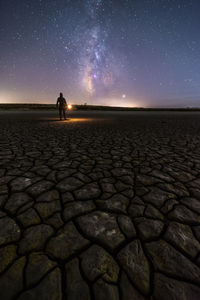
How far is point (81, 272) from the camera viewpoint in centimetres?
99

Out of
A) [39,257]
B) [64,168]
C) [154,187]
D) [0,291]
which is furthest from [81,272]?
[64,168]

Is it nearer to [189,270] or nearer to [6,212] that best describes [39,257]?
[6,212]

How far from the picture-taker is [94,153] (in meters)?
3.51

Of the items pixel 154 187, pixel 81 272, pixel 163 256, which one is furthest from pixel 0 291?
pixel 154 187

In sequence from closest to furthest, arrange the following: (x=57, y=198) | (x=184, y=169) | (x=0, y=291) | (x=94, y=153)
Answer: (x=0, y=291) < (x=57, y=198) < (x=184, y=169) < (x=94, y=153)

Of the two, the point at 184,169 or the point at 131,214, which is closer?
the point at 131,214

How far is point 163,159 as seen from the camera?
3.15m

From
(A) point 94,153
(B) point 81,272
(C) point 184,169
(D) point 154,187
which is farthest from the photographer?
(A) point 94,153

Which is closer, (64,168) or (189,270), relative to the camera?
(189,270)

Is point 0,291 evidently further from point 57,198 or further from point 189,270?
point 189,270

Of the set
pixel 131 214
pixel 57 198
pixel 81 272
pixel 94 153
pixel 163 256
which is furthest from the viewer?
pixel 94 153

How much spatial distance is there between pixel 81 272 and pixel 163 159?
268 cm

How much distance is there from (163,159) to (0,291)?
3.05 meters

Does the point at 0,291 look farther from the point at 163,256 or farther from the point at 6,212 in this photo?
the point at 163,256
